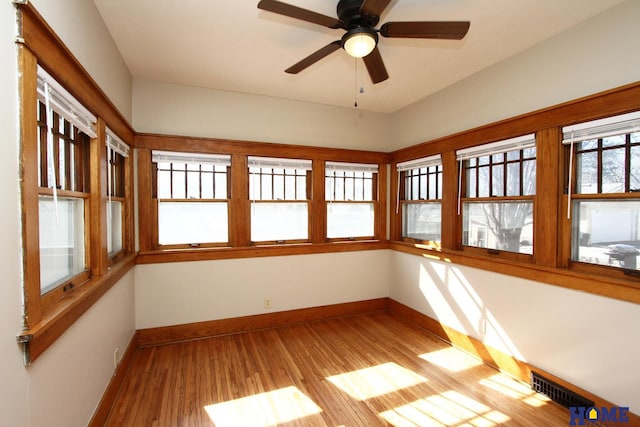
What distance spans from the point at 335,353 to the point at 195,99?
3211 millimetres

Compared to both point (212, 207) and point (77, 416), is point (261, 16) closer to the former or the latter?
point (212, 207)

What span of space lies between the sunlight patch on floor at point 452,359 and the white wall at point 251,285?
50.0 inches

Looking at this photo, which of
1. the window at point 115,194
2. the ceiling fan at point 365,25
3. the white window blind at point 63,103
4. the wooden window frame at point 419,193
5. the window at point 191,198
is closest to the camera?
the white window blind at point 63,103

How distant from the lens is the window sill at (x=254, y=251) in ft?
10.3

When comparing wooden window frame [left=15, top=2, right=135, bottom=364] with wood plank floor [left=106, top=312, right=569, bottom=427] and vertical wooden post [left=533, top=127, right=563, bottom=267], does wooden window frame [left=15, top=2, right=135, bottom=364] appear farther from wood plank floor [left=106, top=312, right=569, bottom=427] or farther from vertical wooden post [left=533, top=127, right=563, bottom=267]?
vertical wooden post [left=533, top=127, right=563, bottom=267]

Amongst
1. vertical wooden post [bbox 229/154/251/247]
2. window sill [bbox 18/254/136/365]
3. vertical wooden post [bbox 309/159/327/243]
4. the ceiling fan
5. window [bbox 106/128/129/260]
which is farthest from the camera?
vertical wooden post [bbox 309/159/327/243]

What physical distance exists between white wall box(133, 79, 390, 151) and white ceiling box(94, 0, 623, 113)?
0.14 metres

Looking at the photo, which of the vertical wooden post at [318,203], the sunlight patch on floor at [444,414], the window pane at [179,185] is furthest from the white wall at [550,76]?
the window pane at [179,185]

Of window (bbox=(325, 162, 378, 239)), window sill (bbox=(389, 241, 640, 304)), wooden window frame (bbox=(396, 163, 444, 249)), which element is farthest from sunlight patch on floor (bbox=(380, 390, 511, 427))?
window (bbox=(325, 162, 378, 239))

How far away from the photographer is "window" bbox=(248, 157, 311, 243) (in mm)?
3570

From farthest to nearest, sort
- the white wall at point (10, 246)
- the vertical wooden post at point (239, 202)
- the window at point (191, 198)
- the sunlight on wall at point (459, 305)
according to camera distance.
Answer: the vertical wooden post at point (239, 202) → the window at point (191, 198) → the sunlight on wall at point (459, 305) → the white wall at point (10, 246)

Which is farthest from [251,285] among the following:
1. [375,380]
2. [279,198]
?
[375,380]

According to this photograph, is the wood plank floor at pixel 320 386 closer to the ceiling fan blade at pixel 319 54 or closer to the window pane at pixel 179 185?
the window pane at pixel 179 185

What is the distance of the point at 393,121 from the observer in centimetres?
424
